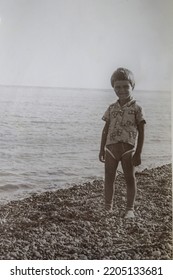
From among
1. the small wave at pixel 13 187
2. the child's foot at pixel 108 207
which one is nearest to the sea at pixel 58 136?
the small wave at pixel 13 187

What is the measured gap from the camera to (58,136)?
4.46 feet

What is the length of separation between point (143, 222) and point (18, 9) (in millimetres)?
848

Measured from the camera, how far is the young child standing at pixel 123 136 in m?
1.32

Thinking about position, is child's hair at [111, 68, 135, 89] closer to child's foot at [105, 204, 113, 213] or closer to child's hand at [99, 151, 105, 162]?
child's hand at [99, 151, 105, 162]

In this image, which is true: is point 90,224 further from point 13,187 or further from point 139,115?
point 139,115

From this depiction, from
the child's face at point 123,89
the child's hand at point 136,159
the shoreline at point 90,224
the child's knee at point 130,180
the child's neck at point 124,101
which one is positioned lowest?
the shoreline at point 90,224

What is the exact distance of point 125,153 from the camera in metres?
1.32

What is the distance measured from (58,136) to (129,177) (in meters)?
0.28

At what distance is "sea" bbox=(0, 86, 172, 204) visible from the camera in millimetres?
1334

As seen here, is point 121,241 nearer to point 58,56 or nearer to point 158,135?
point 158,135

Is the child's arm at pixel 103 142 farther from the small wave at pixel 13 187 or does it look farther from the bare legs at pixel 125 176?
the small wave at pixel 13 187

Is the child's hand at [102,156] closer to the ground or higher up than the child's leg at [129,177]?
higher up

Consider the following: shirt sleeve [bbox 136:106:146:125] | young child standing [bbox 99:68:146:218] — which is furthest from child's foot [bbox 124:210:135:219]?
→ shirt sleeve [bbox 136:106:146:125]

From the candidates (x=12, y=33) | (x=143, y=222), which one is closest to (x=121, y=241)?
(x=143, y=222)
